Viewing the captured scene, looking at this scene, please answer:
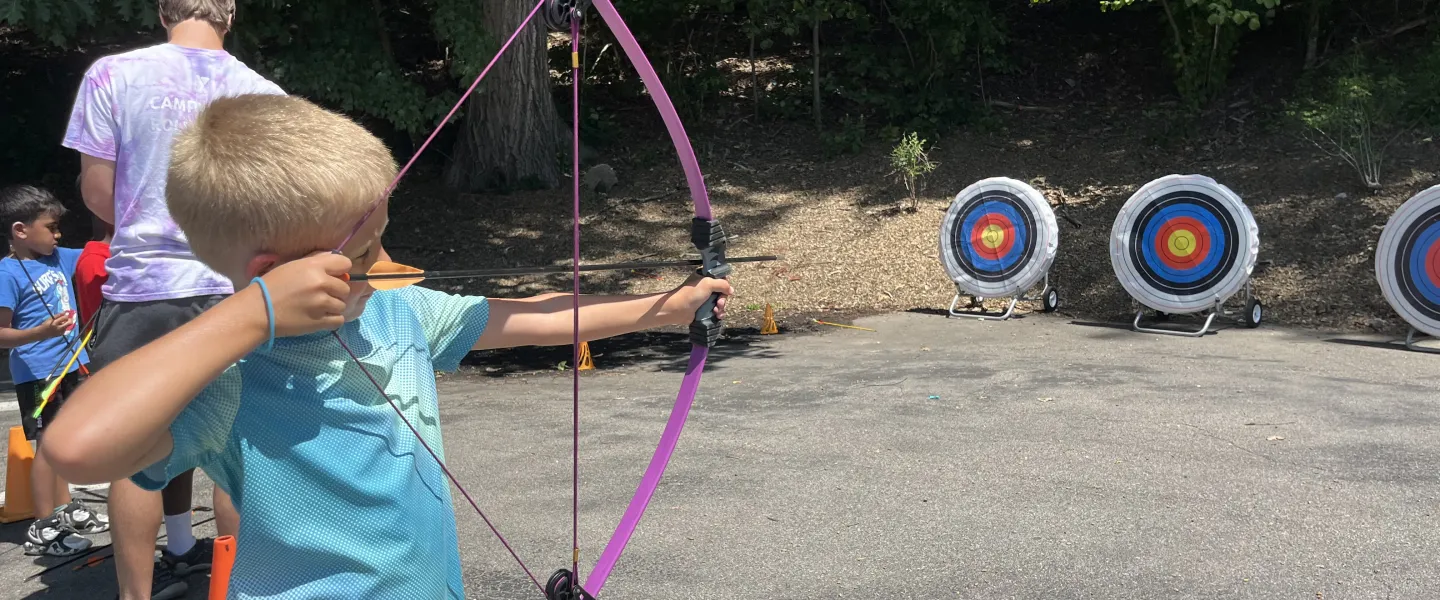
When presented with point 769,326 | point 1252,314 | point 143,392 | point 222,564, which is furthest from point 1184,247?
point 143,392

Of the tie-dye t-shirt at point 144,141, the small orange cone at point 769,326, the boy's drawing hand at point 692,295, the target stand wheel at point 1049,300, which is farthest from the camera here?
the target stand wheel at point 1049,300

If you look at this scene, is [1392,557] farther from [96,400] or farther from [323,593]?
[96,400]

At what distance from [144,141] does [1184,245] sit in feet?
21.7

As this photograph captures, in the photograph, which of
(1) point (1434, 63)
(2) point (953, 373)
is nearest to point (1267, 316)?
(2) point (953, 373)

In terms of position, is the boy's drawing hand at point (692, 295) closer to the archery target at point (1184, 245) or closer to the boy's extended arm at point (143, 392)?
the boy's extended arm at point (143, 392)

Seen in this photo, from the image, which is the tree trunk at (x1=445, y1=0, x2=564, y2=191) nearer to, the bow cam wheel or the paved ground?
the paved ground

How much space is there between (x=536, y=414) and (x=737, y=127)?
7.79 metres

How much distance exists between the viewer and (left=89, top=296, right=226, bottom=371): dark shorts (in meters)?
2.32

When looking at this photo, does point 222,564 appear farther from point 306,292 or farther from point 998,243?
point 998,243

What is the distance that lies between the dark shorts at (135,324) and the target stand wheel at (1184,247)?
618 centimetres

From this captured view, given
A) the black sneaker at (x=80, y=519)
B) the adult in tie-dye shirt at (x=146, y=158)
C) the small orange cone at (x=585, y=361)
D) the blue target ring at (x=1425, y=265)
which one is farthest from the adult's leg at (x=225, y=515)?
the blue target ring at (x=1425, y=265)

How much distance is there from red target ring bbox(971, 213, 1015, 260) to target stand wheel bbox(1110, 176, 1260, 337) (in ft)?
2.57

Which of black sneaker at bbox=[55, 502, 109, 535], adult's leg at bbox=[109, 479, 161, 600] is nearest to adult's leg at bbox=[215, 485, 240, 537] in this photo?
adult's leg at bbox=[109, 479, 161, 600]

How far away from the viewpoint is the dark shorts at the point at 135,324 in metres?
2.32
